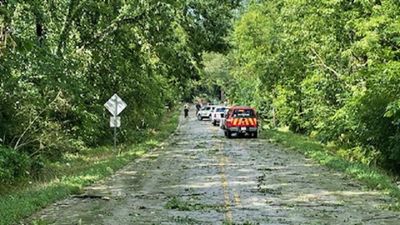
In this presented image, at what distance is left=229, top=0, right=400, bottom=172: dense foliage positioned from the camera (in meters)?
21.9

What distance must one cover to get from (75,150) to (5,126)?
25.8 feet

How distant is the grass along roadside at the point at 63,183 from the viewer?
42.0ft

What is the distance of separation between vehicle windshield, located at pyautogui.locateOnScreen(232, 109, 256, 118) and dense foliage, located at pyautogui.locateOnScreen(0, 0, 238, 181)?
21.5ft

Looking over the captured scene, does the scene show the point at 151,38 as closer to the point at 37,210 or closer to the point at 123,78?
the point at 123,78

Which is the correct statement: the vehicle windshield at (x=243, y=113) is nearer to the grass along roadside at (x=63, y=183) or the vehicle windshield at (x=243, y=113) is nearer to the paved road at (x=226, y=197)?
the grass along roadside at (x=63, y=183)

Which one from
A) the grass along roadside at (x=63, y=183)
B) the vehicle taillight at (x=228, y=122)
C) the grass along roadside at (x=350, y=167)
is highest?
the vehicle taillight at (x=228, y=122)

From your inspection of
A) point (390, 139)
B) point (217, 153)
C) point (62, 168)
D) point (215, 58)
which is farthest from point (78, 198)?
point (215, 58)

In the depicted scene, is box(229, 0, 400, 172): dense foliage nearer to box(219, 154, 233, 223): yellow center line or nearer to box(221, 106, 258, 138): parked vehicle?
box(221, 106, 258, 138): parked vehicle

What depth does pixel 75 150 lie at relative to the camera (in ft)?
91.3

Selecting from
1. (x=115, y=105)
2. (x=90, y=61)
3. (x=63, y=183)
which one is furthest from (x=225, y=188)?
(x=90, y=61)

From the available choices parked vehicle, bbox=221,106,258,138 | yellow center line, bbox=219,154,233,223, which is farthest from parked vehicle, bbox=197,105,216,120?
yellow center line, bbox=219,154,233,223

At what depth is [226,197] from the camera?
15367 millimetres

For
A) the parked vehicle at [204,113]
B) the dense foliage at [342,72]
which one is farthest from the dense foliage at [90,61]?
the parked vehicle at [204,113]

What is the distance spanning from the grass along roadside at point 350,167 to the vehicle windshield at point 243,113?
3.26 metres
